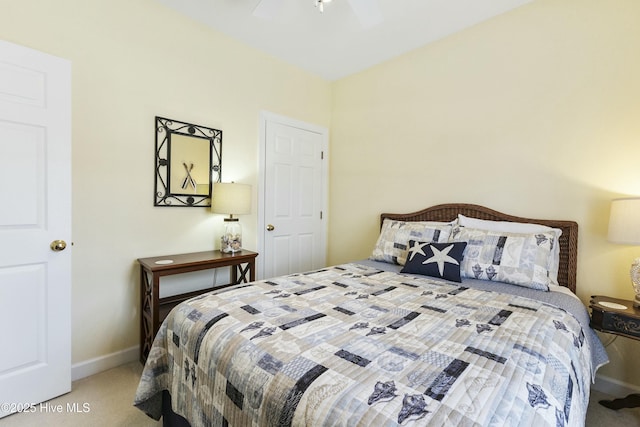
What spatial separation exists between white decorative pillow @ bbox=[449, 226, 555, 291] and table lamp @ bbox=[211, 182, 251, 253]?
1813 millimetres

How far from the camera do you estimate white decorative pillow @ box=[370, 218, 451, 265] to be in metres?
2.43

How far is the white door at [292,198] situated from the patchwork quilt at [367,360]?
1487mm

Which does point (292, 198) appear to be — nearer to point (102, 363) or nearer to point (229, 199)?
point (229, 199)

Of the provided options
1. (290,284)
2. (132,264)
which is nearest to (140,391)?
(290,284)

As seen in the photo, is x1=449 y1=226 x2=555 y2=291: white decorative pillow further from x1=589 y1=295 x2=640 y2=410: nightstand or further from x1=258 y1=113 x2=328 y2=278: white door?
x1=258 y1=113 x2=328 y2=278: white door

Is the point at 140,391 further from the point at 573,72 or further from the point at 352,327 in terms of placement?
the point at 573,72

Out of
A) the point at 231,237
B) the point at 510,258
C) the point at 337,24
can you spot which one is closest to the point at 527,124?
the point at 510,258

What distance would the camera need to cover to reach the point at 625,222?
1.73 m

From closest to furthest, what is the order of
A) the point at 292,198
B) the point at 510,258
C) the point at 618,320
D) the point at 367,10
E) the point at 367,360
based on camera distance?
1. the point at 367,360
2. the point at 618,320
3. the point at 367,10
4. the point at 510,258
5. the point at 292,198

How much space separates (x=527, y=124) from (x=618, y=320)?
1472 millimetres

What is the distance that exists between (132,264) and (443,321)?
7.34 ft

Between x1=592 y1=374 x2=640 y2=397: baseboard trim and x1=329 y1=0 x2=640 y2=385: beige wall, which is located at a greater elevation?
x1=329 y1=0 x2=640 y2=385: beige wall

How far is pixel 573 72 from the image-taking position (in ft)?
7.05

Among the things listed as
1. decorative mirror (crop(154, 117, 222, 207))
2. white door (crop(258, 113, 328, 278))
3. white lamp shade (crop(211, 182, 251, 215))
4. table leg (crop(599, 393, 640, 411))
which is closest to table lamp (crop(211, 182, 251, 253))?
white lamp shade (crop(211, 182, 251, 215))
